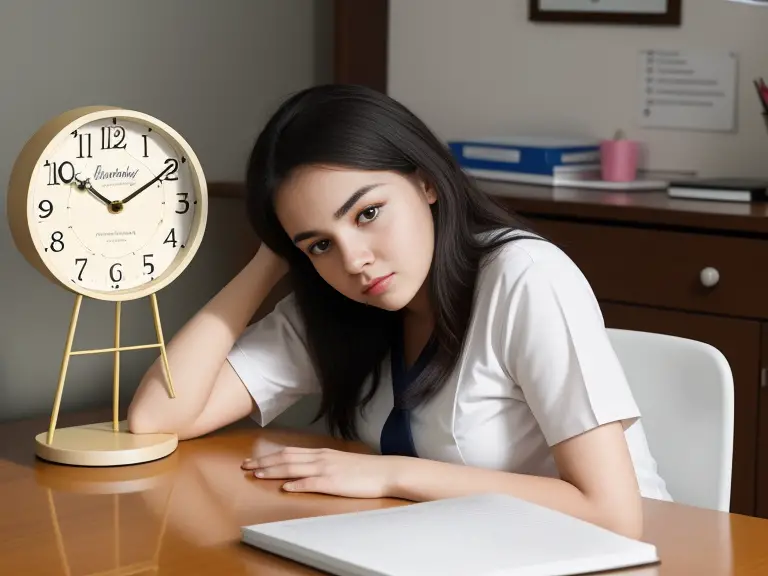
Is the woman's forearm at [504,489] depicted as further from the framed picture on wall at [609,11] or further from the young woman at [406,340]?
the framed picture on wall at [609,11]

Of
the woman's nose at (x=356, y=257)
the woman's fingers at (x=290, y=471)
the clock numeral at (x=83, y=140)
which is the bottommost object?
the woman's fingers at (x=290, y=471)

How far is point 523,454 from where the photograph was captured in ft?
5.49

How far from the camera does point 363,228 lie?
163 cm

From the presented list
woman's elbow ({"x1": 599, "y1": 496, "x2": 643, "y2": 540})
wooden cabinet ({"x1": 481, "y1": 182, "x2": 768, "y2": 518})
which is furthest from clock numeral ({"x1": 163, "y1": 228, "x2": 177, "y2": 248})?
wooden cabinet ({"x1": 481, "y1": 182, "x2": 768, "y2": 518})

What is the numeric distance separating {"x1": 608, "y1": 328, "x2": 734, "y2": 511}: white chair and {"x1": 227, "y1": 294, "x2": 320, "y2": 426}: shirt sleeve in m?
0.45

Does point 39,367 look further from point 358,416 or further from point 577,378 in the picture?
point 577,378

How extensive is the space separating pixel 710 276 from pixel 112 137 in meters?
1.11

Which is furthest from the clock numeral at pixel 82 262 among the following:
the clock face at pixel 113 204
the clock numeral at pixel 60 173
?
the clock numeral at pixel 60 173

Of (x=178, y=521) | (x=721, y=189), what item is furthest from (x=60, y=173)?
(x=721, y=189)

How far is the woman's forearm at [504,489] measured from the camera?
144 centimetres

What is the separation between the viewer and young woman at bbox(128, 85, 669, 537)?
1.50m

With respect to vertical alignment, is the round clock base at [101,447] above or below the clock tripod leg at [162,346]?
below

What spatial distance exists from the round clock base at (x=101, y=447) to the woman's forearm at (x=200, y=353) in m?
0.04

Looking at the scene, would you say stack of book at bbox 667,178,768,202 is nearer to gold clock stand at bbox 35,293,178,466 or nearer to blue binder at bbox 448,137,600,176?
blue binder at bbox 448,137,600,176
